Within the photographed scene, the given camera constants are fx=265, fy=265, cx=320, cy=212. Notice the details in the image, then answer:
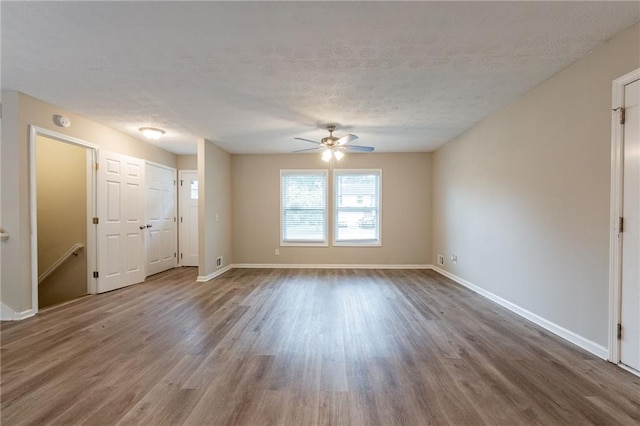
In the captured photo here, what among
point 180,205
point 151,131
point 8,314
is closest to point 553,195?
point 151,131

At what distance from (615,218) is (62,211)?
6844 mm

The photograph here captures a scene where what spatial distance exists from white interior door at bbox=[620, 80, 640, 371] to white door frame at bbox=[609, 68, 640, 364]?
0.02 metres

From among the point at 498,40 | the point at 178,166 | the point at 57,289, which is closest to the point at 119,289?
the point at 57,289

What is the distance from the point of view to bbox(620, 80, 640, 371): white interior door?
198 centimetres

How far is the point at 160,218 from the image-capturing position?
5.55 m

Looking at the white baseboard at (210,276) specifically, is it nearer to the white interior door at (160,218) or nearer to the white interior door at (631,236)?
the white interior door at (160,218)

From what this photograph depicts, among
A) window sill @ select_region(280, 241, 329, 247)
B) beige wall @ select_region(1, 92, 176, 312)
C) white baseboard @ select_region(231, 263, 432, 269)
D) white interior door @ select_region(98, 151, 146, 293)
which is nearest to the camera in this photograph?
beige wall @ select_region(1, 92, 176, 312)

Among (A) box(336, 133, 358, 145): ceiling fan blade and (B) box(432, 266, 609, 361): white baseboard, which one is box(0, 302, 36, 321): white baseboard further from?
(B) box(432, 266, 609, 361): white baseboard

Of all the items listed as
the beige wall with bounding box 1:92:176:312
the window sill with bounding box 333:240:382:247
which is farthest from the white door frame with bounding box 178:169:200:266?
the window sill with bounding box 333:240:382:247

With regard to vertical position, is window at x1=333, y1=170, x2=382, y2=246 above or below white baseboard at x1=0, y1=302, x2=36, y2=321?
above

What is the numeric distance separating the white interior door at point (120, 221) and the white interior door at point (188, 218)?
129cm

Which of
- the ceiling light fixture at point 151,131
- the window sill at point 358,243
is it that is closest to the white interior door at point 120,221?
the ceiling light fixture at point 151,131

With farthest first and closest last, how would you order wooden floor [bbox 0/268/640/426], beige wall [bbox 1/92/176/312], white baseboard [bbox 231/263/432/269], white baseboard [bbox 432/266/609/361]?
white baseboard [bbox 231/263/432/269], beige wall [bbox 1/92/176/312], white baseboard [bbox 432/266/609/361], wooden floor [bbox 0/268/640/426]

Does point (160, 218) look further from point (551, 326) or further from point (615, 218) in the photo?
point (615, 218)
